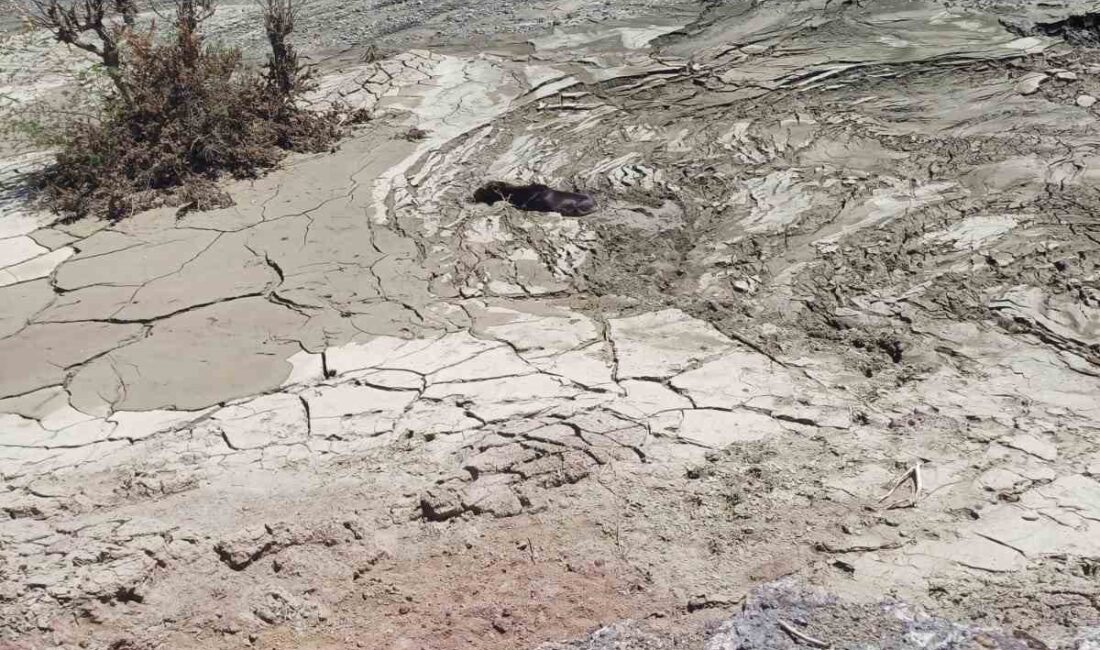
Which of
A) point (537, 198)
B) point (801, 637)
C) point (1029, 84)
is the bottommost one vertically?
point (801, 637)

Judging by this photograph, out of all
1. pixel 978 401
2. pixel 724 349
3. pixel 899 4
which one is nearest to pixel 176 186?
pixel 724 349

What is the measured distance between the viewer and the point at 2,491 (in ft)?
12.1

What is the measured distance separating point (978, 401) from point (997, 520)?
682 mm

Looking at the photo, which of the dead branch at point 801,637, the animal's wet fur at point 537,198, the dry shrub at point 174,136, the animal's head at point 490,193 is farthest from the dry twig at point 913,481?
the dry shrub at point 174,136

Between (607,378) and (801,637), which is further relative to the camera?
(607,378)

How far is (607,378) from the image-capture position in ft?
13.3

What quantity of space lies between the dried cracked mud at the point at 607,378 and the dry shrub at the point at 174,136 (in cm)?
23

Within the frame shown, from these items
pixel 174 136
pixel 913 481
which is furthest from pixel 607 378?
pixel 174 136

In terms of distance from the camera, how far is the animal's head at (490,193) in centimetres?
568

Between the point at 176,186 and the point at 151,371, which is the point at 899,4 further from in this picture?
the point at 151,371

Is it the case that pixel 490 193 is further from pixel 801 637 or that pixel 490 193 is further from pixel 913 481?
pixel 801 637

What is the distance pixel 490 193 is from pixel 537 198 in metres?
0.30

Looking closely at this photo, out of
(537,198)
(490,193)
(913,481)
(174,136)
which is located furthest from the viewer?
(174,136)

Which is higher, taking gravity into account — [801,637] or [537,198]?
[537,198]
